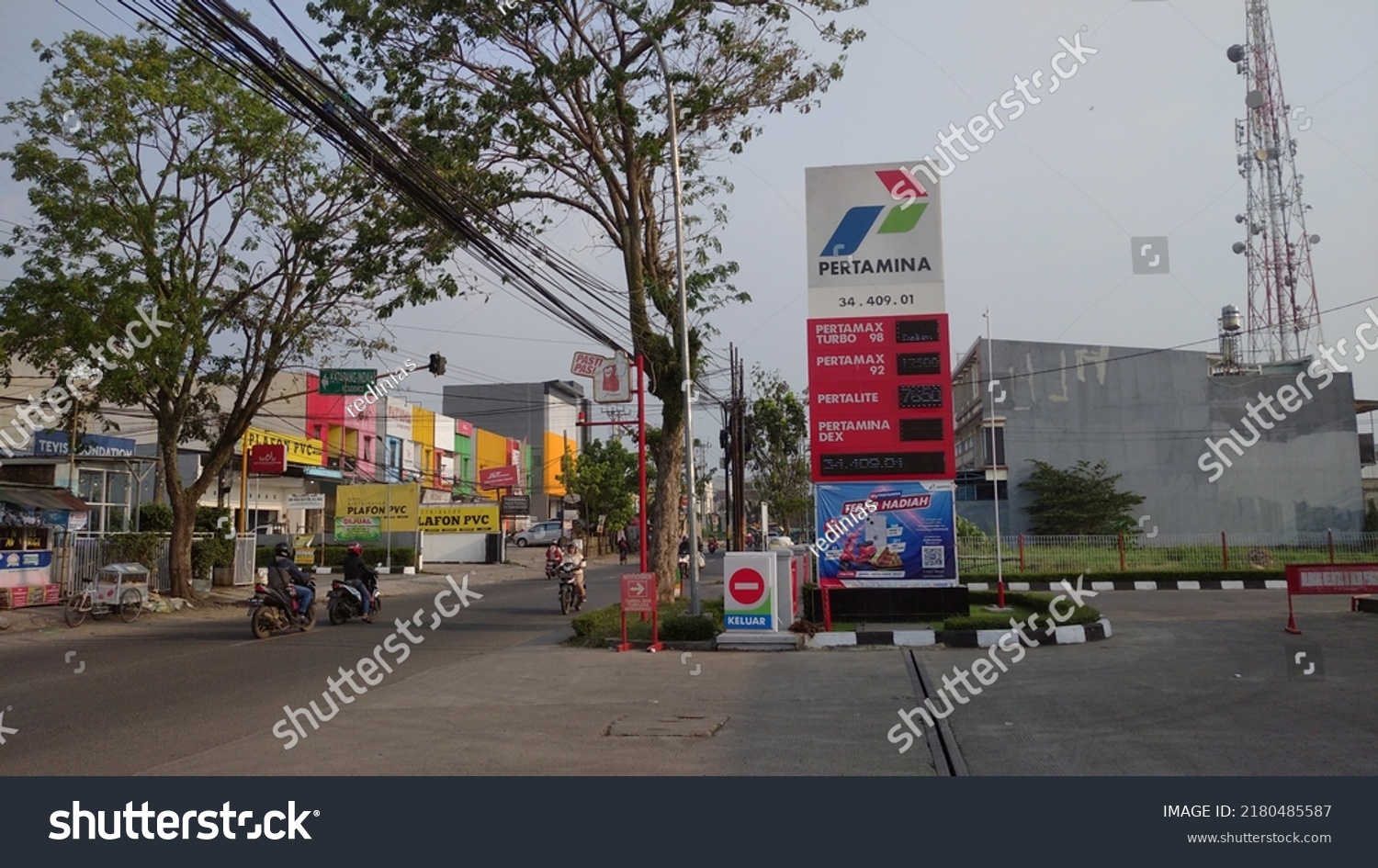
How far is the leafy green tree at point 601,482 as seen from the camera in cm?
6331

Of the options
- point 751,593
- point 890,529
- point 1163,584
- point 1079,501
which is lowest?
point 1163,584

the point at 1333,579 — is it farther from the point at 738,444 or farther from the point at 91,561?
the point at 91,561

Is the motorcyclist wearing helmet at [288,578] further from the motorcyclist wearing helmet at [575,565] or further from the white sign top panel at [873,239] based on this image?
the white sign top panel at [873,239]

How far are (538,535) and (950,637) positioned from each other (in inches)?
1891

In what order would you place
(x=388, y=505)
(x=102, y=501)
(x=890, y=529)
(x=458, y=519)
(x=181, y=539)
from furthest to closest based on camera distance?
(x=458, y=519) < (x=388, y=505) < (x=102, y=501) < (x=181, y=539) < (x=890, y=529)

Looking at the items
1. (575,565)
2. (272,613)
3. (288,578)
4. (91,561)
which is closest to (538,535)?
(91,561)

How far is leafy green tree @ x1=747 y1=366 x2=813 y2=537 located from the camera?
49.6m

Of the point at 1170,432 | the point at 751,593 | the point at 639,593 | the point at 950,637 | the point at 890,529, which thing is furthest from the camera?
the point at 1170,432

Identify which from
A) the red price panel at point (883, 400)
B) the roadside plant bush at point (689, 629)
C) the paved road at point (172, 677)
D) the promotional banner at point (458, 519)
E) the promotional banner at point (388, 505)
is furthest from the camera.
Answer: the promotional banner at point (458, 519)

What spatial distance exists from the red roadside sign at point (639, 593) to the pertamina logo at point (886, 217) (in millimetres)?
6074

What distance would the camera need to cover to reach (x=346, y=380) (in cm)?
2403

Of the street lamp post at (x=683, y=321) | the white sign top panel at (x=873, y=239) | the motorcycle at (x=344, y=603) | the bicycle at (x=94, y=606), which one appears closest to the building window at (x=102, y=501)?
the bicycle at (x=94, y=606)

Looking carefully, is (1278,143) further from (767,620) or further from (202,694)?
(202,694)

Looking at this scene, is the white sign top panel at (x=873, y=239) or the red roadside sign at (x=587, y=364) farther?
the red roadside sign at (x=587, y=364)
